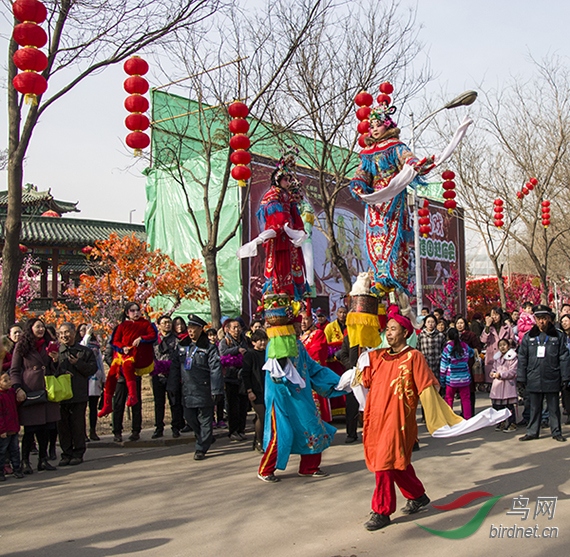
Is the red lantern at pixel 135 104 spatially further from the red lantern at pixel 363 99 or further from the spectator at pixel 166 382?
the red lantern at pixel 363 99

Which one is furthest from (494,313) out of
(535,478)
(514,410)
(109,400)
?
(109,400)

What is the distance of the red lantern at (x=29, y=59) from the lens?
6.19 m

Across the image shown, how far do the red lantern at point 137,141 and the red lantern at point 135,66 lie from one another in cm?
74

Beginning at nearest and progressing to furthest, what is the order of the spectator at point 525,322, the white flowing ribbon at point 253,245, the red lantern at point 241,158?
the white flowing ribbon at point 253,245
the red lantern at point 241,158
the spectator at point 525,322

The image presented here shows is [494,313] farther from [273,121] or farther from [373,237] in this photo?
[273,121]

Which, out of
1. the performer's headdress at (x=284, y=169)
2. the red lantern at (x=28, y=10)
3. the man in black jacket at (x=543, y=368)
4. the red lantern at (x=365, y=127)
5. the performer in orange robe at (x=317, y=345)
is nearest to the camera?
the red lantern at (x=28, y=10)

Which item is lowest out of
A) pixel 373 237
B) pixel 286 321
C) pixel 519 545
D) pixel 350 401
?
pixel 519 545

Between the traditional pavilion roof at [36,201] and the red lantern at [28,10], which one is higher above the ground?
the traditional pavilion roof at [36,201]

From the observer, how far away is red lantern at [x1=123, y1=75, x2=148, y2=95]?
760 cm

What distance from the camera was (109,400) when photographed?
877cm

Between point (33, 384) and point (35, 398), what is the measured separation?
18 cm

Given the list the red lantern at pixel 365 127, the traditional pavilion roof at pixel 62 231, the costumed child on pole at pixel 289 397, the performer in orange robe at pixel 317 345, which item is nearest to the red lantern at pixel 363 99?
the red lantern at pixel 365 127

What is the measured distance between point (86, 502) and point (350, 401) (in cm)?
362

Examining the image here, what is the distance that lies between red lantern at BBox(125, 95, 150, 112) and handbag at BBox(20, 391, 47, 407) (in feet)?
11.3
